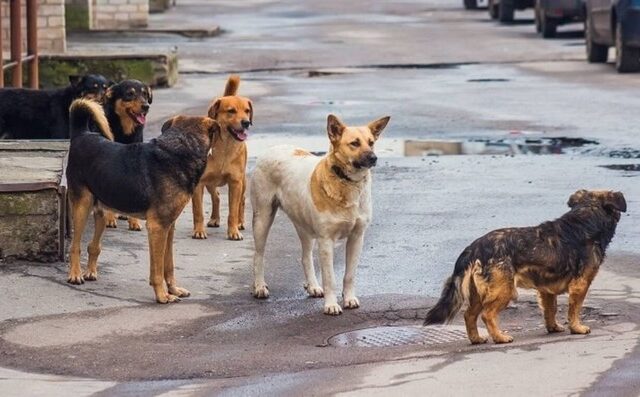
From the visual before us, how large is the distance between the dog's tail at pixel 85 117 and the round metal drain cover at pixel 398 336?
239 cm

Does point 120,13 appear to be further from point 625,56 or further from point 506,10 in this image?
point 625,56

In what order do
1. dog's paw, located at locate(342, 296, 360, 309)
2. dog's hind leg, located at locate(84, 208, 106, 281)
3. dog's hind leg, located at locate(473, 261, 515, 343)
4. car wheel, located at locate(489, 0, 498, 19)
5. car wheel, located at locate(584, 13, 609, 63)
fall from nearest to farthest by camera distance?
dog's hind leg, located at locate(473, 261, 515, 343) → dog's paw, located at locate(342, 296, 360, 309) → dog's hind leg, located at locate(84, 208, 106, 281) → car wheel, located at locate(584, 13, 609, 63) → car wheel, located at locate(489, 0, 498, 19)

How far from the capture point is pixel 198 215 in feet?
37.8

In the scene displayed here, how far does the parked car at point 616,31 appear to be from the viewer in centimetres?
2283

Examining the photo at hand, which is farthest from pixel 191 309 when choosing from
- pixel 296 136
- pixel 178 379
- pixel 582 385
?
pixel 296 136

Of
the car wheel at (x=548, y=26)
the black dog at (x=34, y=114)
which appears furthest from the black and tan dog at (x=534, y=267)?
the car wheel at (x=548, y=26)

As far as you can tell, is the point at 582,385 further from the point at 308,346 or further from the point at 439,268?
the point at 439,268

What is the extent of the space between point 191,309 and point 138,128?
2.84 m

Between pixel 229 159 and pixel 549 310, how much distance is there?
363 centimetres

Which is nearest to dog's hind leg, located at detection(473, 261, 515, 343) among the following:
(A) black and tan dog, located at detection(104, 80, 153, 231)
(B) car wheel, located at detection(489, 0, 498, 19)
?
(A) black and tan dog, located at detection(104, 80, 153, 231)

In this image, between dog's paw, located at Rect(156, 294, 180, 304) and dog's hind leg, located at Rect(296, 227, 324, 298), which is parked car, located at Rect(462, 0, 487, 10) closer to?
dog's hind leg, located at Rect(296, 227, 324, 298)

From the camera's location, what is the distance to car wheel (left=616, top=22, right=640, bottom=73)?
76.0 feet

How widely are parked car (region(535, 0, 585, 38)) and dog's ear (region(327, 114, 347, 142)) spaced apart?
21.7 metres

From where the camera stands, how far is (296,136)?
1706cm
